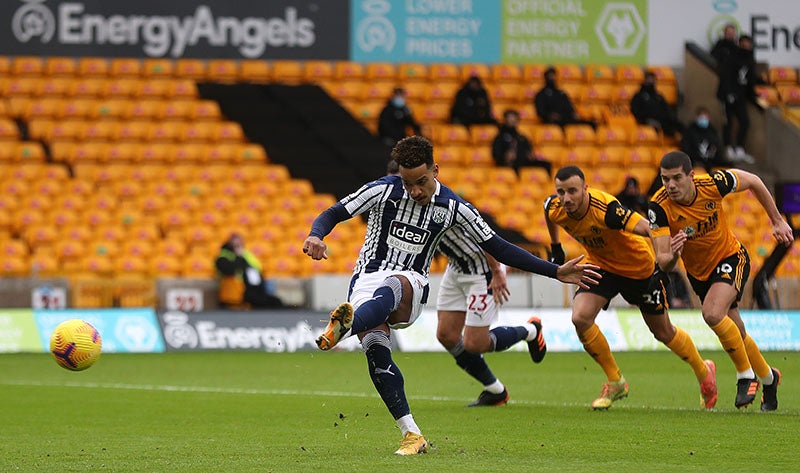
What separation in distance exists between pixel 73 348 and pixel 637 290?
4875 mm

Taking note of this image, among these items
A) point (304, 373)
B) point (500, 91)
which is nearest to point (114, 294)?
point (304, 373)

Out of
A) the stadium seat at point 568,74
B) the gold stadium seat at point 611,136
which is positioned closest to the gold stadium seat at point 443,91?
the stadium seat at point 568,74

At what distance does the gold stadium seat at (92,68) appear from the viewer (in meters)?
27.5

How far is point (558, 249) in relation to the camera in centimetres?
1188

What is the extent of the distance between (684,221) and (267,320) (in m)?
10.6

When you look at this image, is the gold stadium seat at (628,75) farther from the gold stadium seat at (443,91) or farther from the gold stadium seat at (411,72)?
the gold stadium seat at (411,72)

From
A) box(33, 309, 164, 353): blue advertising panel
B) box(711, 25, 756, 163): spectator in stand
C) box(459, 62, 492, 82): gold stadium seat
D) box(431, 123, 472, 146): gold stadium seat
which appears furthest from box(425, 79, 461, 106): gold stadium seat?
box(33, 309, 164, 353): blue advertising panel

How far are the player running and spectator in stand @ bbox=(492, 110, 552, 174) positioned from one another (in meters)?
15.4

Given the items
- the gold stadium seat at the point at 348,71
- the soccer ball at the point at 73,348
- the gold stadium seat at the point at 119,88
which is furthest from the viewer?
the gold stadium seat at the point at 348,71

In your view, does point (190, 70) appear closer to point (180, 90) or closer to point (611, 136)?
point (180, 90)

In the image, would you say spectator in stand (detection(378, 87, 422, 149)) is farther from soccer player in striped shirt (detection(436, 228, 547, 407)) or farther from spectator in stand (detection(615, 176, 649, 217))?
soccer player in striped shirt (detection(436, 228, 547, 407))

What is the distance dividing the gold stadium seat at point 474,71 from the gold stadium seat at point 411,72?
82cm

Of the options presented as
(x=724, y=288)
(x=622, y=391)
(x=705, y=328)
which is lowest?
(x=705, y=328)

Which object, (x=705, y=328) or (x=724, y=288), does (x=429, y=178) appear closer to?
(x=724, y=288)
